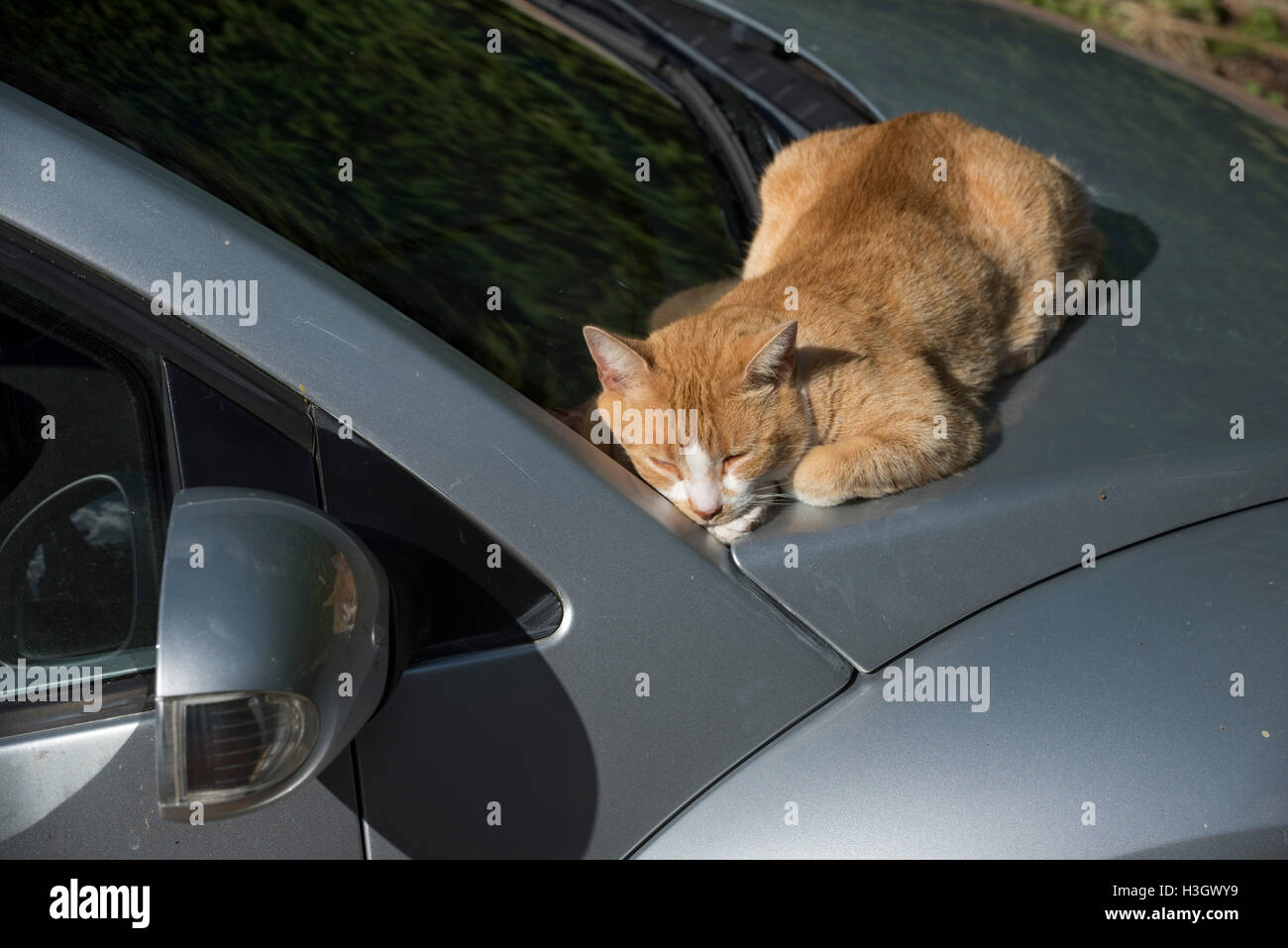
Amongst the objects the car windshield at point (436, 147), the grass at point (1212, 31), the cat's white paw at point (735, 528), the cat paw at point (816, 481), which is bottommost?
the cat's white paw at point (735, 528)

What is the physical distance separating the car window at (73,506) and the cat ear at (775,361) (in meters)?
1.08

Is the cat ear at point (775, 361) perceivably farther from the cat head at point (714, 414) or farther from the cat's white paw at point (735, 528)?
the cat's white paw at point (735, 528)

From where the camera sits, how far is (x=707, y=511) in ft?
6.30

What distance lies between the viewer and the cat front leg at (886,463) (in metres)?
1.85

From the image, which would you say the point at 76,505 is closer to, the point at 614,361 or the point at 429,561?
the point at 429,561

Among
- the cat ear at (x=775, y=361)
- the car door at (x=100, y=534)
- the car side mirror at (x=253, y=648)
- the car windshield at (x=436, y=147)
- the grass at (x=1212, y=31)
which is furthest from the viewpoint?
the grass at (x=1212, y=31)

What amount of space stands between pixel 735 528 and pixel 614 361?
0.41 m

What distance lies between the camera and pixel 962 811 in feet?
4.41

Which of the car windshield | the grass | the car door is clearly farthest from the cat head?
the grass

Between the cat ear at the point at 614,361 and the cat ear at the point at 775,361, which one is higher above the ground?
the cat ear at the point at 775,361

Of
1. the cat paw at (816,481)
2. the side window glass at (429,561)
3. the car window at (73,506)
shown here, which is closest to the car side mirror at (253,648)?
the side window glass at (429,561)

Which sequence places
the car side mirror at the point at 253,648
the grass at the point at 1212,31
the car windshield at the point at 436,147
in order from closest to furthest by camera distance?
1. the car side mirror at the point at 253,648
2. the car windshield at the point at 436,147
3. the grass at the point at 1212,31

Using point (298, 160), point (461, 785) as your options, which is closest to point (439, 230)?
point (298, 160)

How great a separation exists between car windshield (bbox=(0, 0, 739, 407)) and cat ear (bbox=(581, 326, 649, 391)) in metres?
0.04
